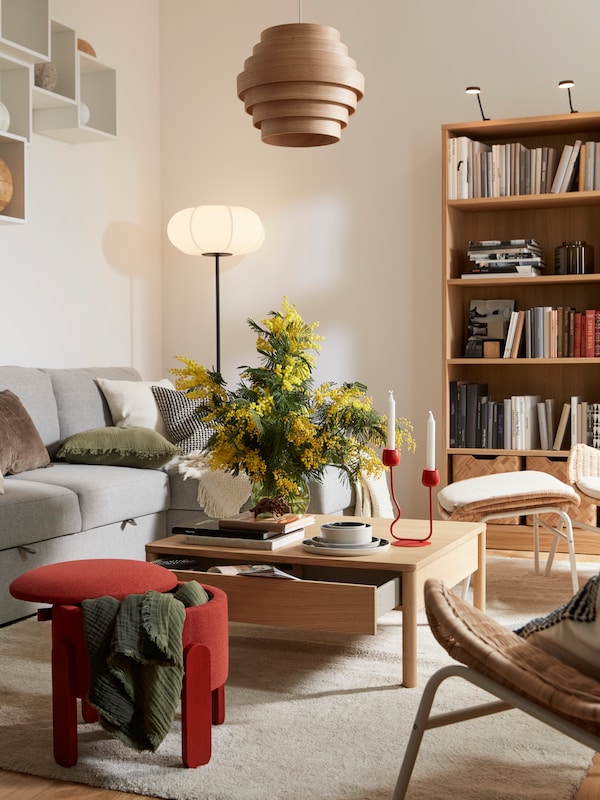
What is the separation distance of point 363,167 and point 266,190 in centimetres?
57

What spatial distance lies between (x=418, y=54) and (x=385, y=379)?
5.47ft

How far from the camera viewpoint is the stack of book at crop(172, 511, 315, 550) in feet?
9.16

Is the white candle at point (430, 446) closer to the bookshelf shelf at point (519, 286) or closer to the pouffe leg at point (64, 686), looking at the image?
the pouffe leg at point (64, 686)

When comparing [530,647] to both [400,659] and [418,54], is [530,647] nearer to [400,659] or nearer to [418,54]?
[400,659]

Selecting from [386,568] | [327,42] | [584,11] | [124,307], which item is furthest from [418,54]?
[386,568]

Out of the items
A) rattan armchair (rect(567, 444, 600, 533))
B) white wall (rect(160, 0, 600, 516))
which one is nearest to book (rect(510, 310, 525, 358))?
white wall (rect(160, 0, 600, 516))

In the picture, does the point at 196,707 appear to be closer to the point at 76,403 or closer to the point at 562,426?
the point at 76,403

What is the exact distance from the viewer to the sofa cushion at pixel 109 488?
141 inches

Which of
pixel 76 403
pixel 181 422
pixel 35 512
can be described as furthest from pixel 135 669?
pixel 181 422

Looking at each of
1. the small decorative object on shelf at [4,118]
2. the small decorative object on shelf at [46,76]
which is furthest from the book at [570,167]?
the small decorative object on shelf at [4,118]

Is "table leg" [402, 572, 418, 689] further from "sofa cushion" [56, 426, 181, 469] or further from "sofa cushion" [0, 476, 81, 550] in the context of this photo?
"sofa cushion" [56, 426, 181, 469]

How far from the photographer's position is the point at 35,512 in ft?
10.9

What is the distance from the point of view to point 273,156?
5.47m

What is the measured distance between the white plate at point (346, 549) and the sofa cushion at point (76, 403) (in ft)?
5.97
